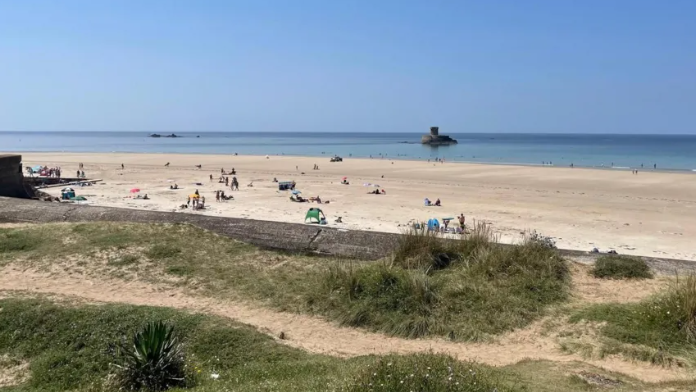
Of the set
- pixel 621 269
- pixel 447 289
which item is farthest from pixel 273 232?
pixel 621 269

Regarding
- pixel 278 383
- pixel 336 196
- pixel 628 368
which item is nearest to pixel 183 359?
pixel 278 383

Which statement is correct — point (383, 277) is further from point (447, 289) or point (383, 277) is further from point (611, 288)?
point (611, 288)

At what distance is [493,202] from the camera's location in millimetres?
23547

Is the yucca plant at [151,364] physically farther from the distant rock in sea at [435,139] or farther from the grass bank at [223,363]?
the distant rock in sea at [435,139]

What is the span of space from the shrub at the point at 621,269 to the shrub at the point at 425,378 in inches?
168

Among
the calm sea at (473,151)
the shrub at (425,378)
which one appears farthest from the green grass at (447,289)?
the calm sea at (473,151)

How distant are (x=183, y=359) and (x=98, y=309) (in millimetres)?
2026

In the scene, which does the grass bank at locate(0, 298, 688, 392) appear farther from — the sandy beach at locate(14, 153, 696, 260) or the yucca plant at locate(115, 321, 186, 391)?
the sandy beach at locate(14, 153, 696, 260)

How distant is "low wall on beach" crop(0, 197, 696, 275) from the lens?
30.3 ft

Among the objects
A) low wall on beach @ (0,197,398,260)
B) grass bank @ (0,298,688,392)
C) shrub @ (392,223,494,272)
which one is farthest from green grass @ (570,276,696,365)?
low wall on beach @ (0,197,398,260)

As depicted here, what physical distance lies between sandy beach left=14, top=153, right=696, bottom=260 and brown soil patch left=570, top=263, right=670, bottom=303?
5.82m

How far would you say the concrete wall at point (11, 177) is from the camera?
15.3 metres

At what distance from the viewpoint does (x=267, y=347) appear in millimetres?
6012

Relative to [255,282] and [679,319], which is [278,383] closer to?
[255,282]
